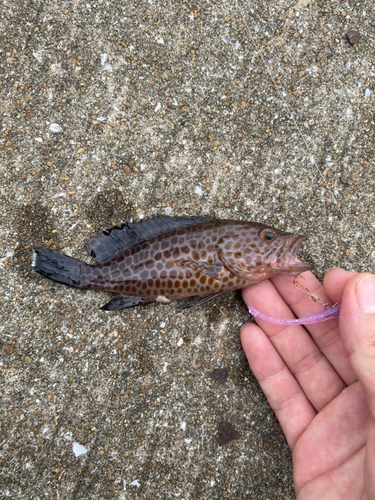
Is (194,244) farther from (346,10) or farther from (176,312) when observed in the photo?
(346,10)

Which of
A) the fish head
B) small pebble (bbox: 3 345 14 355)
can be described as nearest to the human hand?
the fish head

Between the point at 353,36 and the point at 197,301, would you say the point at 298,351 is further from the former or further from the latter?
the point at 353,36

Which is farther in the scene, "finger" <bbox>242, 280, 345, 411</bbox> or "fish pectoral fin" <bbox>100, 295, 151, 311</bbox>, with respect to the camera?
"fish pectoral fin" <bbox>100, 295, 151, 311</bbox>

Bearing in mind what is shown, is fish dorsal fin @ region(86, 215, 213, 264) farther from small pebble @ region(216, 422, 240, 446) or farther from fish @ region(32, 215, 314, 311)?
small pebble @ region(216, 422, 240, 446)

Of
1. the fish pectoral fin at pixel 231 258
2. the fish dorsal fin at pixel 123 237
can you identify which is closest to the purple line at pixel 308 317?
the fish pectoral fin at pixel 231 258

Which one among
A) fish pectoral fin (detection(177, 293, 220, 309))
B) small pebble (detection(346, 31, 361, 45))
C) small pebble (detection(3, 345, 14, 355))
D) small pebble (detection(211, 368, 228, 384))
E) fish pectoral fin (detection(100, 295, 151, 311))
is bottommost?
small pebble (detection(3, 345, 14, 355))

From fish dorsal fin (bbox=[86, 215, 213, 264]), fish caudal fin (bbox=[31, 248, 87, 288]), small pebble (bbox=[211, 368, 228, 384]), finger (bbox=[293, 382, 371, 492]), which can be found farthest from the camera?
small pebble (bbox=[211, 368, 228, 384])

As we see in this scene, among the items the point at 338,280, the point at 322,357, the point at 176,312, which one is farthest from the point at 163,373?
the point at 338,280
